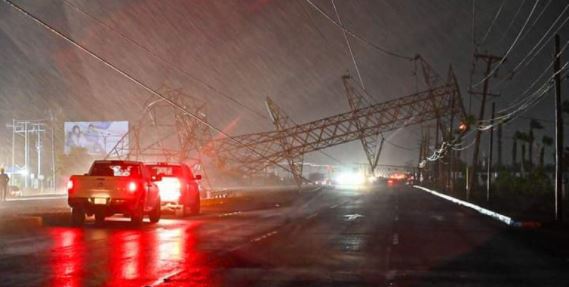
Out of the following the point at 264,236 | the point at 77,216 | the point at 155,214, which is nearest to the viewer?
the point at 264,236

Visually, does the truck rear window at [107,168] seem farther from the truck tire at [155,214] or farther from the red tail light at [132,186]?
the truck tire at [155,214]

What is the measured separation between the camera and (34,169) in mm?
103625

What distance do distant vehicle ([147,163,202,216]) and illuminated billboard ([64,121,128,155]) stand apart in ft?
174

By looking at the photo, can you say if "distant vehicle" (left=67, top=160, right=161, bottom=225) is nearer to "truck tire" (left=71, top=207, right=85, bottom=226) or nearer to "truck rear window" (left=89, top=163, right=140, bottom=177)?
"truck tire" (left=71, top=207, right=85, bottom=226)

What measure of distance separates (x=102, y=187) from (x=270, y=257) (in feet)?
28.7

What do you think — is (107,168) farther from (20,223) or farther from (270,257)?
(270,257)

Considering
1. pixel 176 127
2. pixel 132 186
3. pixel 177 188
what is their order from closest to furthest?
pixel 132 186 < pixel 177 188 < pixel 176 127

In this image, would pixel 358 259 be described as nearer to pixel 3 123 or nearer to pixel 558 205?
pixel 558 205

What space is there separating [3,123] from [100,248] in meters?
97.5

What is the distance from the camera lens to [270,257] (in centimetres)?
1530

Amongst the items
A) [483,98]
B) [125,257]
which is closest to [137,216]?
[125,257]

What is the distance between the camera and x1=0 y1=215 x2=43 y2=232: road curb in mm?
22212

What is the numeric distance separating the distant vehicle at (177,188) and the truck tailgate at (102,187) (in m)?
5.77

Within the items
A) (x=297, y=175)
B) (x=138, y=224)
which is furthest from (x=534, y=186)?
(x=138, y=224)
